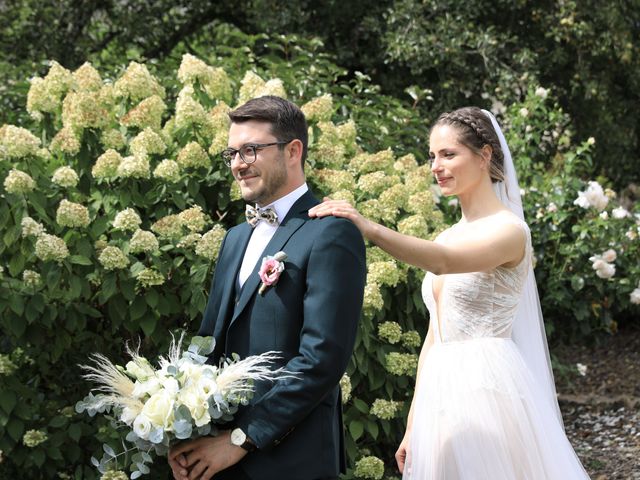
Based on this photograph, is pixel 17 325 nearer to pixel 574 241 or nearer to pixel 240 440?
pixel 240 440

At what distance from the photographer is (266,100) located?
281 cm

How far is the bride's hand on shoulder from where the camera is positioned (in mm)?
2654

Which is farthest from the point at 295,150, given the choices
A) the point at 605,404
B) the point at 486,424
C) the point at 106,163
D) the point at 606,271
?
the point at 605,404

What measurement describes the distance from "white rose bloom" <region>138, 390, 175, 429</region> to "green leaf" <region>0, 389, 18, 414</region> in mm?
2295

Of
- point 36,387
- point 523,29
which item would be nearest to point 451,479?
point 36,387

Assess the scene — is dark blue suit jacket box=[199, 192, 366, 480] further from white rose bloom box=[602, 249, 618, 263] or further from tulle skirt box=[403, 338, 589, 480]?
white rose bloom box=[602, 249, 618, 263]

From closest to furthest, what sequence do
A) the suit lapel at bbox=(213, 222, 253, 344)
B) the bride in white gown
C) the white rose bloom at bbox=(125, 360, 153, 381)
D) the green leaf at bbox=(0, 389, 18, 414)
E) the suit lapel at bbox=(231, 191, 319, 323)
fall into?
the white rose bloom at bbox=(125, 360, 153, 381) < the suit lapel at bbox=(231, 191, 319, 323) < the suit lapel at bbox=(213, 222, 253, 344) < the bride in white gown < the green leaf at bbox=(0, 389, 18, 414)

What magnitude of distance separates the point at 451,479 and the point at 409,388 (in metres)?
1.68

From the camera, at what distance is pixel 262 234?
2.91 metres

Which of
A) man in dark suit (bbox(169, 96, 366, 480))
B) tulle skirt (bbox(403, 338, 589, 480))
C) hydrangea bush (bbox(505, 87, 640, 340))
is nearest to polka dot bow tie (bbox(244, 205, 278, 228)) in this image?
man in dark suit (bbox(169, 96, 366, 480))

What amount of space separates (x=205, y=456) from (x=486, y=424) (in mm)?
1151

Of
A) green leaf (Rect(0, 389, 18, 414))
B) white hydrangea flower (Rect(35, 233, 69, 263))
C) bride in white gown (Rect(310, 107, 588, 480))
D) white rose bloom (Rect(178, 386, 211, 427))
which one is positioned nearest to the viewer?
white rose bloom (Rect(178, 386, 211, 427))

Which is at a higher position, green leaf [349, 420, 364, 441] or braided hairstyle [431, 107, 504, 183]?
braided hairstyle [431, 107, 504, 183]

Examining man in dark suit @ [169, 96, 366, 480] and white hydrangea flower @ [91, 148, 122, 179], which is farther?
white hydrangea flower @ [91, 148, 122, 179]
